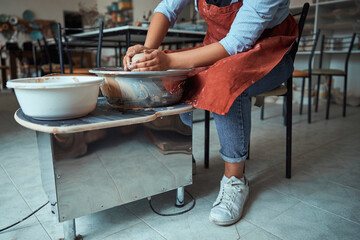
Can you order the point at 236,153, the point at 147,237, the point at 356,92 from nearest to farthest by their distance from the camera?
1. the point at 147,237
2. the point at 236,153
3. the point at 356,92

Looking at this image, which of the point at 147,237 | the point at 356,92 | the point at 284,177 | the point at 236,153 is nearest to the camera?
the point at 147,237

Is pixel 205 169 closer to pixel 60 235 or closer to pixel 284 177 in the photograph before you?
pixel 284 177

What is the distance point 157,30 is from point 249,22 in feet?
1.28

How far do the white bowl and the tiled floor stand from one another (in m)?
0.39

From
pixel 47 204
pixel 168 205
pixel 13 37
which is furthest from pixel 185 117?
pixel 13 37

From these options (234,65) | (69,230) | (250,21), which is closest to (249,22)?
(250,21)

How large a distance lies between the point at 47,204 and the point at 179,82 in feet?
2.12

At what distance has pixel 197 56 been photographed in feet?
2.79

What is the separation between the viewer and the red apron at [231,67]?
794mm

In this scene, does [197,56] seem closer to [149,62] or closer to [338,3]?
[149,62]

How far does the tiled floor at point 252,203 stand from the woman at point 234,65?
0.09m

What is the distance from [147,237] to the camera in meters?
0.82

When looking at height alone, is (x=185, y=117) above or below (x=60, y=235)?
above

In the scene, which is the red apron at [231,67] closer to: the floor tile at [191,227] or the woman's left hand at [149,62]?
the woman's left hand at [149,62]
